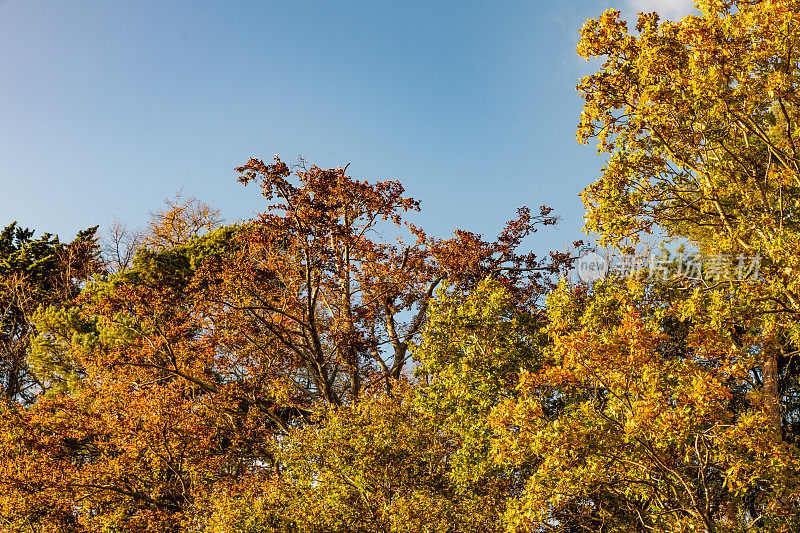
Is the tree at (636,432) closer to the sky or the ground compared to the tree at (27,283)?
closer to the ground

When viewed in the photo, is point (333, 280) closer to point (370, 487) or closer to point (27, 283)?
point (370, 487)

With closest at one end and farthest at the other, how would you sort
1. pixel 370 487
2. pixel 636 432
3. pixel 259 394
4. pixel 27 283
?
1. pixel 636 432
2. pixel 370 487
3. pixel 259 394
4. pixel 27 283

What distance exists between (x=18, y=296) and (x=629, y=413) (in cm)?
2546

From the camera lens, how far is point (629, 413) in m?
6.50

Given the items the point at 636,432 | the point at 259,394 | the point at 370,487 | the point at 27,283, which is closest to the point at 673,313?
the point at 636,432

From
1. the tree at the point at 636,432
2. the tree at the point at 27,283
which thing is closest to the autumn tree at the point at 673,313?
the tree at the point at 636,432

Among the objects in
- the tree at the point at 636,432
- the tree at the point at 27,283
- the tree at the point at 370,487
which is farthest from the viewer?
the tree at the point at 27,283

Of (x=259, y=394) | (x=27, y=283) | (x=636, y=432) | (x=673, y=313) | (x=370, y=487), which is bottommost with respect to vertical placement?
(x=636, y=432)

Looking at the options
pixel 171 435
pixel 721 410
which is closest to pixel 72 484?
pixel 171 435

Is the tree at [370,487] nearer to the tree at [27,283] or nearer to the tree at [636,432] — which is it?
the tree at [636,432]

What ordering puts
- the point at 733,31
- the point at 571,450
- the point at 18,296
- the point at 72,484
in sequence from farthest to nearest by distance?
1. the point at 18,296
2. the point at 72,484
3. the point at 733,31
4. the point at 571,450

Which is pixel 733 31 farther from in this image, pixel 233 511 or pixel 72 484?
pixel 72 484

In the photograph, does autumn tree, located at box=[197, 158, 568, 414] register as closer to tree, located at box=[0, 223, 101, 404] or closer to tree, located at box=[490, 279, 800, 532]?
tree, located at box=[490, 279, 800, 532]

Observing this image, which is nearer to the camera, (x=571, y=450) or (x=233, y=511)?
(x=571, y=450)
